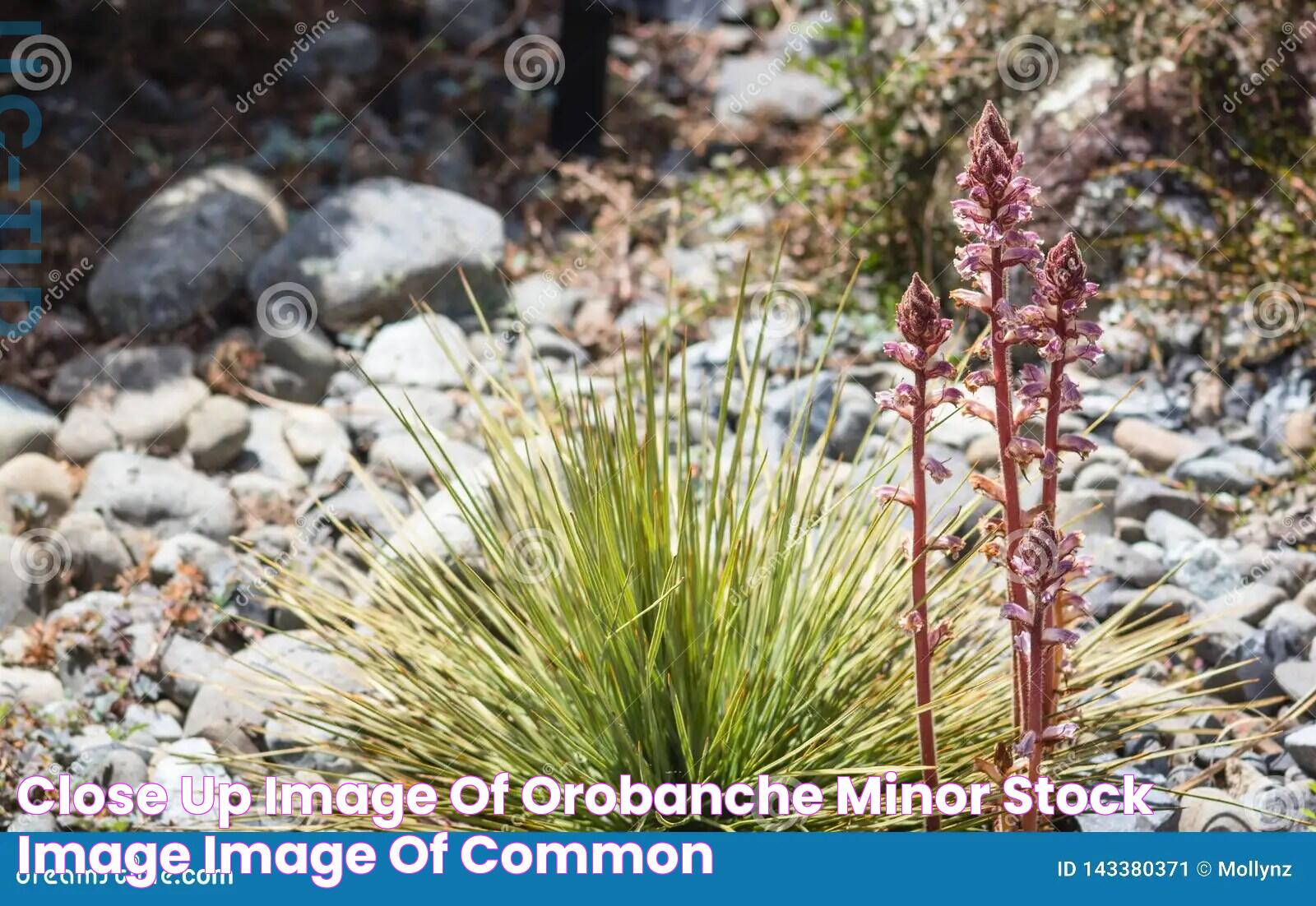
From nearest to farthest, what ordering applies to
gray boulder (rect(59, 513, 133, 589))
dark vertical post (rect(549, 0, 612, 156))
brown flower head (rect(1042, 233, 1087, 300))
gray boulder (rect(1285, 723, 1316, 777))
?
brown flower head (rect(1042, 233, 1087, 300)) → gray boulder (rect(1285, 723, 1316, 777)) → gray boulder (rect(59, 513, 133, 589)) → dark vertical post (rect(549, 0, 612, 156))

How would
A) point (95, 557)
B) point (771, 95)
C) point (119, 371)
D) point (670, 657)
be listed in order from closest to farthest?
1. point (670, 657)
2. point (95, 557)
3. point (119, 371)
4. point (771, 95)

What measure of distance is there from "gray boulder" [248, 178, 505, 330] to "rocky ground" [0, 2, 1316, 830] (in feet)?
0.03

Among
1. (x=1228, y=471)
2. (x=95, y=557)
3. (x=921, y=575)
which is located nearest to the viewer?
(x=921, y=575)

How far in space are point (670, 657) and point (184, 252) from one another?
3202 millimetres

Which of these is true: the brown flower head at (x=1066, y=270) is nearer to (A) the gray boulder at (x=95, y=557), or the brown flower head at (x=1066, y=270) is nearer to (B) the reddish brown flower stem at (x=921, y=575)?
(B) the reddish brown flower stem at (x=921, y=575)

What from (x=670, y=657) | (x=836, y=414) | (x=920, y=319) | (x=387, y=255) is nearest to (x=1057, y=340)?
(x=920, y=319)

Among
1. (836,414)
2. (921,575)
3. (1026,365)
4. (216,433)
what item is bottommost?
(921,575)

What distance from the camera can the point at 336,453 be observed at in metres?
3.97

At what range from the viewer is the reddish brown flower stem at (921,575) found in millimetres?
1849

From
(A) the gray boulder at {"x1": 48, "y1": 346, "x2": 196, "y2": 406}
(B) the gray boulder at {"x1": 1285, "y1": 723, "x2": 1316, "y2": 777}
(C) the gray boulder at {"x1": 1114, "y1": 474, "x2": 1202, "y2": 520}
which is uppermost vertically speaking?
(A) the gray boulder at {"x1": 48, "y1": 346, "x2": 196, "y2": 406}

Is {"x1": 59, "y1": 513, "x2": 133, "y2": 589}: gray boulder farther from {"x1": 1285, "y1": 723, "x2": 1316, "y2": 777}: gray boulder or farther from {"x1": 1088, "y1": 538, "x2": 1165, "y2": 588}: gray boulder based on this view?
{"x1": 1285, "y1": 723, "x2": 1316, "y2": 777}: gray boulder

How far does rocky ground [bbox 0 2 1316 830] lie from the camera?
292cm

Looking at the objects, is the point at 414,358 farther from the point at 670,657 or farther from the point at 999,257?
the point at 999,257

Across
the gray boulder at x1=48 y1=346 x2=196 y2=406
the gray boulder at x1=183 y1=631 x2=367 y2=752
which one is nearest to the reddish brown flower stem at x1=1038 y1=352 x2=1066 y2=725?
the gray boulder at x1=183 y1=631 x2=367 y2=752
